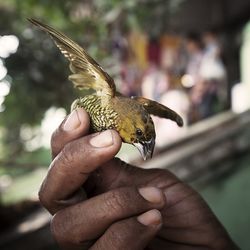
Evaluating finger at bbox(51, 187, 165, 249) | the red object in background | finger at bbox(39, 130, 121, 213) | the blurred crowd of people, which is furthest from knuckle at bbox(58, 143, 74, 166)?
the red object in background

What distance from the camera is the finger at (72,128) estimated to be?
1147mm

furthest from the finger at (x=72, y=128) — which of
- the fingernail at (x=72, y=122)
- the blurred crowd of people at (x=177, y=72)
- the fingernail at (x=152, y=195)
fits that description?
the blurred crowd of people at (x=177, y=72)

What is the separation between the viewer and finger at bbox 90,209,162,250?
1.15 metres

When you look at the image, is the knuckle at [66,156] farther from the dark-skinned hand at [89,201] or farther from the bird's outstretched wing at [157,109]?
the bird's outstretched wing at [157,109]

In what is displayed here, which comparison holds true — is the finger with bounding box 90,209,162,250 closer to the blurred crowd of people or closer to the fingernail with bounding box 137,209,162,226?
the fingernail with bounding box 137,209,162,226

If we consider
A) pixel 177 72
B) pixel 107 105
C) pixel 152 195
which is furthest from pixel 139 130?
pixel 177 72

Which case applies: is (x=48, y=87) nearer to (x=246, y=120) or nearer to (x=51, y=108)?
(x=51, y=108)

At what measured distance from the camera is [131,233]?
3.80 ft

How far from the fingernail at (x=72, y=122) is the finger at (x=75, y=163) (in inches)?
1.5

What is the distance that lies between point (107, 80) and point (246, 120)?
6.85 m

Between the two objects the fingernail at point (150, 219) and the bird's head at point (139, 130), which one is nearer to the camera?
the bird's head at point (139, 130)

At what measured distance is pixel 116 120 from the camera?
1105 mm

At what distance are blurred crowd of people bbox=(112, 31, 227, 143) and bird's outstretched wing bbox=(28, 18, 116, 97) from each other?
491cm

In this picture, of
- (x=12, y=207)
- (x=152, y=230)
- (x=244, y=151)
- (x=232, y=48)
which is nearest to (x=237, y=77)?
(x=232, y=48)
